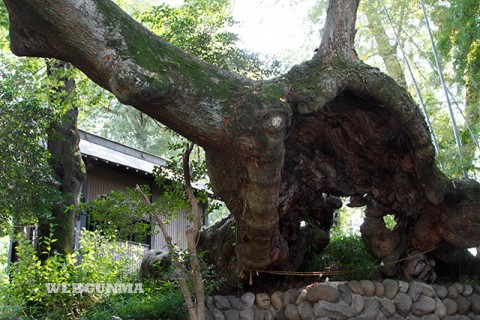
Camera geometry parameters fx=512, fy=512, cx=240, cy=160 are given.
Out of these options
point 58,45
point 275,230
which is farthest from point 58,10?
point 275,230

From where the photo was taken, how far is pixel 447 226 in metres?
6.72

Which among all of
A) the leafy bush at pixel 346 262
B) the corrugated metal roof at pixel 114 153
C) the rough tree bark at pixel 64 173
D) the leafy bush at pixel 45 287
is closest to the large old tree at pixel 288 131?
the leafy bush at pixel 346 262

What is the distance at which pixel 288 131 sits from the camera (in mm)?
5348

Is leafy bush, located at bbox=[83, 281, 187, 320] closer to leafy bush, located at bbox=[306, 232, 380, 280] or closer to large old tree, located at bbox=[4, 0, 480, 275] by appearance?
large old tree, located at bbox=[4, 0, 480, 275]

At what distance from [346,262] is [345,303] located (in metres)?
1.28

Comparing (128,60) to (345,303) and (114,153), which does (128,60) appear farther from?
(114,153)

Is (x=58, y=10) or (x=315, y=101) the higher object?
(x=58, y=10)

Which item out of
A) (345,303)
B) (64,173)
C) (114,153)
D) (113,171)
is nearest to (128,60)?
(345,303)

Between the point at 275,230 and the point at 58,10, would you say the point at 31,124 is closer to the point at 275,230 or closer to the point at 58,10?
the point at 58,10

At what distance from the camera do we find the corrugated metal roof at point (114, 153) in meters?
11.0

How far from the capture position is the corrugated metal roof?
11.0m

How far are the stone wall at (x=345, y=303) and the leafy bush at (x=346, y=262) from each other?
0.97 feet

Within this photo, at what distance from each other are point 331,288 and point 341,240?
7.50ft

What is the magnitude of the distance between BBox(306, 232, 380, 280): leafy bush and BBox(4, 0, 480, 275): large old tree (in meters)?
0.22
